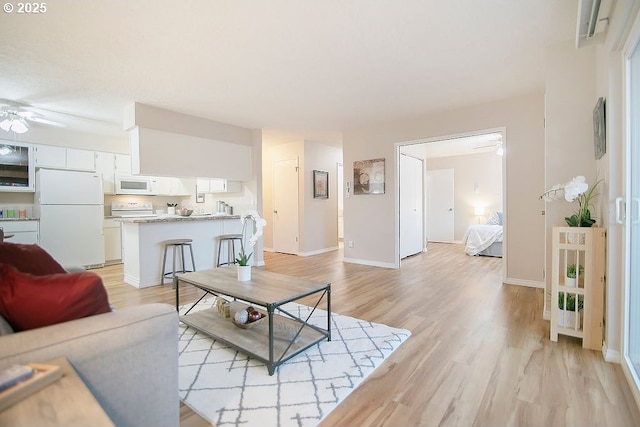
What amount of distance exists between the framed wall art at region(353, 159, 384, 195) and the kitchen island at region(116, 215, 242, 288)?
2434 mm

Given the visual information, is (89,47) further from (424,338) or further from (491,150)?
(491,150)

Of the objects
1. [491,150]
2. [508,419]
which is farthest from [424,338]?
[491,150]

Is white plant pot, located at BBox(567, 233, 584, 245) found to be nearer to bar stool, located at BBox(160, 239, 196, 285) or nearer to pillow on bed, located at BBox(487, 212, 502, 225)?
bar stool, located at BBox(160, 239, 196, 285)

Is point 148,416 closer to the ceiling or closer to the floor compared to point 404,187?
closer to the floor

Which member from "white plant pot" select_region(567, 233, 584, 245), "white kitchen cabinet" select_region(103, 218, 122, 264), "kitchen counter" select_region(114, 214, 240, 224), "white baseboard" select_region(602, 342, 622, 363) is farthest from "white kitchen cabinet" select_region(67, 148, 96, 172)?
"white baseboard" select_region(602, 342, 622, 363)

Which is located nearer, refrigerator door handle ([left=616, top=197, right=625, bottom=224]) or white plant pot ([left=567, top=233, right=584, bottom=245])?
refrigerator door handle ([left=616, top=197, right=625, bottom=224])

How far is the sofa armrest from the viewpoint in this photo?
938 mm

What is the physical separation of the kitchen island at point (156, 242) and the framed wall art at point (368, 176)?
7.99 feet

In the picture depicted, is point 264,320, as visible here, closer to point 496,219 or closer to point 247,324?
point 247,324

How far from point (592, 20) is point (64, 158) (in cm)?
690

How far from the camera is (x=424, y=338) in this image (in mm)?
2359

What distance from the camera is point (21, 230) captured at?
4586 mm

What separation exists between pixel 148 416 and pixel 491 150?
8.20 metres

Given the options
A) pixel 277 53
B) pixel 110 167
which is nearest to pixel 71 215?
pixel 110 167
